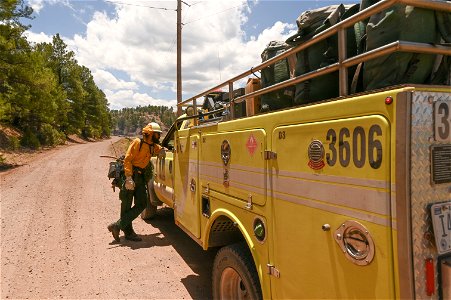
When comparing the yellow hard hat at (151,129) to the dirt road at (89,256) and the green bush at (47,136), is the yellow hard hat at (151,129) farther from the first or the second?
the green bush at (47,136)

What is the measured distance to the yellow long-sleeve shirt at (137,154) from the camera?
584 centimetres

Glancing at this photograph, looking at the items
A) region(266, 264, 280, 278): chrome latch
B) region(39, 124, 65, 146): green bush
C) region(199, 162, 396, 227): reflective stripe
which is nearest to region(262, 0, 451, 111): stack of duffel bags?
region(199, 162, 396, 227): reflective stripe

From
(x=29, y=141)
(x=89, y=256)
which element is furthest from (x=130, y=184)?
(x=29, y=141)

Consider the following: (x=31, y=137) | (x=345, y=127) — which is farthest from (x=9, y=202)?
(x=31, y=137)

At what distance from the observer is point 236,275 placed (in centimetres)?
310

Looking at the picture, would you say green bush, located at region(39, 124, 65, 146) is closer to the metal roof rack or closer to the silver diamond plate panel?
the metal roof rack

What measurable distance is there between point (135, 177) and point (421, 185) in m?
5.32

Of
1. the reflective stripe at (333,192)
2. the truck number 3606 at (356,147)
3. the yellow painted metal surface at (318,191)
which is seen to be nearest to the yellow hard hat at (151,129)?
the yellow painted metal surface at (318,191)

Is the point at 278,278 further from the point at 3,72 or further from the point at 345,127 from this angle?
the point at 3,72

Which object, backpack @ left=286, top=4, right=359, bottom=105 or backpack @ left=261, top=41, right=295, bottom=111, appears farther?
backpack @ left=261, top=41, right=295, bottom=111

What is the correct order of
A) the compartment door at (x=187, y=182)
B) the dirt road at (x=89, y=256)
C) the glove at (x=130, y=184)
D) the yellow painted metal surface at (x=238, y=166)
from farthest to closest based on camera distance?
the glove at (x=130, y=184), the dirt road at (x=89, y=256), the compartment door at (x=187, y=182), the yellow painted metal surface at (x=238, y=166)

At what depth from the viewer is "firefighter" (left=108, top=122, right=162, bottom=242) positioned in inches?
229

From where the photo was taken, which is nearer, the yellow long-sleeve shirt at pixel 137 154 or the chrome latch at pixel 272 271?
the chrome latch at pixel 272 271

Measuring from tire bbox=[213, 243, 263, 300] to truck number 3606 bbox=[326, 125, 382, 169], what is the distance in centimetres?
136
